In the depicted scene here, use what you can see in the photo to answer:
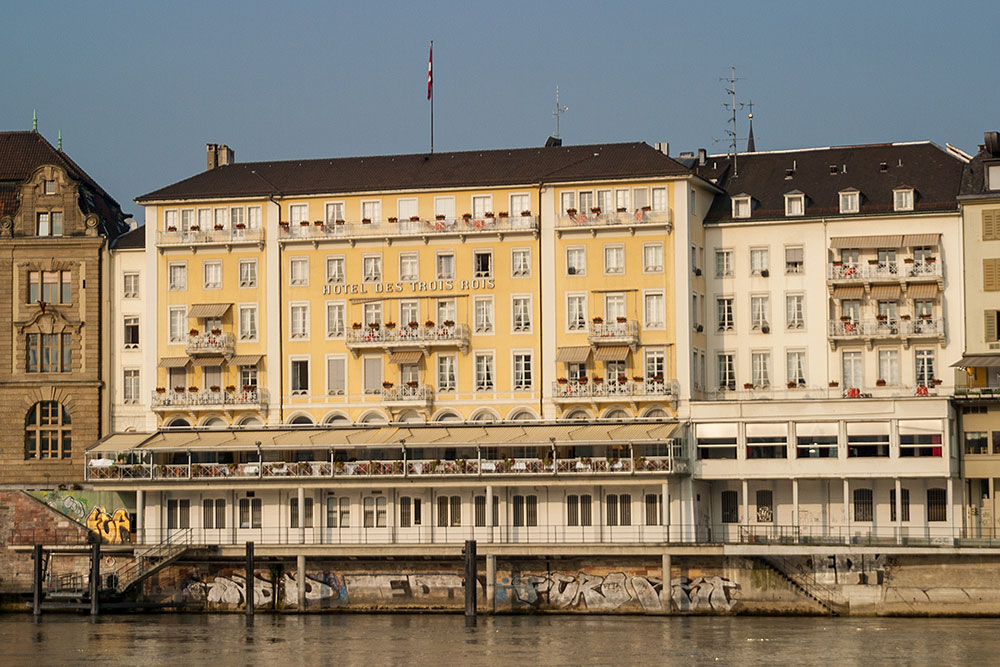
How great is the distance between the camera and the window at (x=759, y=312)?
114m

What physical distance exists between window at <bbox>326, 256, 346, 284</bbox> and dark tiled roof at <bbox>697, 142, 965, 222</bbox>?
19521 millimetres

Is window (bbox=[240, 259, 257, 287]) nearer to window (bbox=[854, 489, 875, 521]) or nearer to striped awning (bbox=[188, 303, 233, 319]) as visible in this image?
striped awning (bbox=[188, 303, 233, 319])

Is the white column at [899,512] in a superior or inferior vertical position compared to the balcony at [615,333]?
inferior

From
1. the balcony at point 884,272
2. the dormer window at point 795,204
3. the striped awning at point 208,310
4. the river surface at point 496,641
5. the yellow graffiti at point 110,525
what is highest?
the dormer window at point 795,204

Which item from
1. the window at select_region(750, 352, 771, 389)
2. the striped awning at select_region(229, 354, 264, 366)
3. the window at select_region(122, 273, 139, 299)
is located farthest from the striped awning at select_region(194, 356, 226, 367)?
the window at select_region(750, 352, 771, 389)

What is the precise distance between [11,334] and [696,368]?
37410 millimetres

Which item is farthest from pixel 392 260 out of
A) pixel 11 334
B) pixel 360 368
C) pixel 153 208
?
pixel 11 334

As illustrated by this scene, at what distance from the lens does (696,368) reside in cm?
11350

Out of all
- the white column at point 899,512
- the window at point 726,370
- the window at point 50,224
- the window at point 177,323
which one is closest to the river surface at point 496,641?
the white column at point 899,512

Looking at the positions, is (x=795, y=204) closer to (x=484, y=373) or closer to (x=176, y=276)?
(x=484, y=373)

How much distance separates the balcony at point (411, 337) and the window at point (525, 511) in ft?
29.1

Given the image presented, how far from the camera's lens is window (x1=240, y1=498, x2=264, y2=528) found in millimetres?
114875

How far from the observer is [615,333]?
113 metres

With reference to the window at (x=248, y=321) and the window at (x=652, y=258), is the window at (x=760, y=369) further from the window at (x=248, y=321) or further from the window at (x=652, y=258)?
the window at (x=248, y=321)
